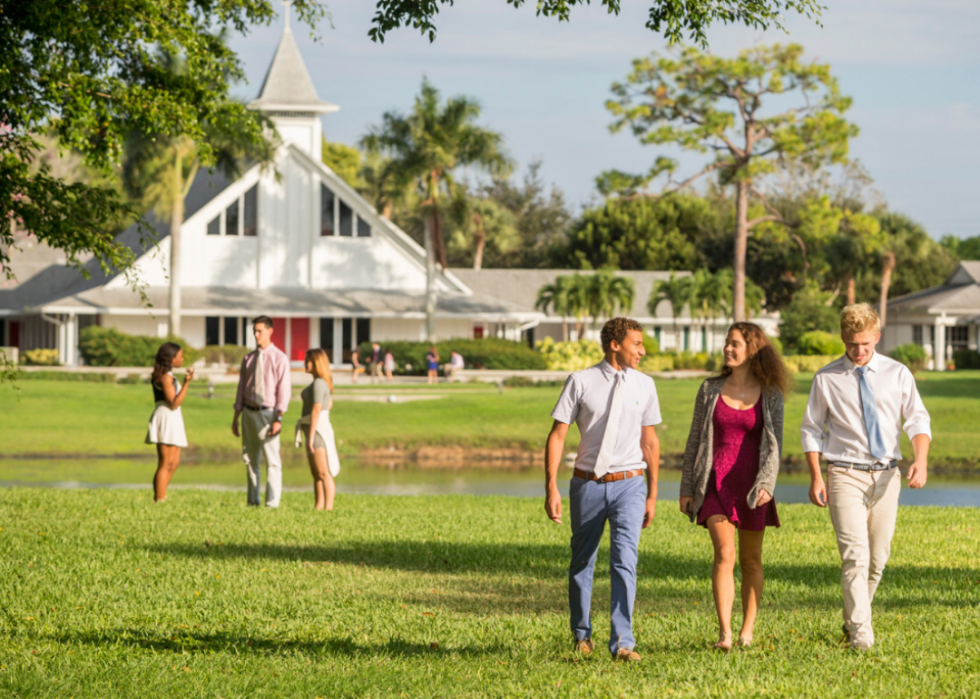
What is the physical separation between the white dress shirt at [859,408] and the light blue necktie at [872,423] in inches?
0.8

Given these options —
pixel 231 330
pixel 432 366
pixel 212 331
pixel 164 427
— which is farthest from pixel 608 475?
pixel 212 331

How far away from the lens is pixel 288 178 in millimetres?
44312

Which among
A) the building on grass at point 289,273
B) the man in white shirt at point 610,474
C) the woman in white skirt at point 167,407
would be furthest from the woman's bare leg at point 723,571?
the building on grass at point 289,273

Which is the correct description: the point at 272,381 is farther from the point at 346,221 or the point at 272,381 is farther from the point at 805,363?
the point at 805,363

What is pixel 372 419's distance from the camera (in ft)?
86.0

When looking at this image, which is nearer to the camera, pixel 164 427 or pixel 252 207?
pixel 164 427

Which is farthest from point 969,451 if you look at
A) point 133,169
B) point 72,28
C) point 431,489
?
point 133,169

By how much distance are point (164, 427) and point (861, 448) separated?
7704 mm

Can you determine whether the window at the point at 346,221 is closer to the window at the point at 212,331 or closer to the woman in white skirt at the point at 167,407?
the window at the point at 212,331

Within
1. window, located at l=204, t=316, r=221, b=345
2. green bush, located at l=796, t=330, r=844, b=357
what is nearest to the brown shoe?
window, located at l=204, t=316, r=221, b=345

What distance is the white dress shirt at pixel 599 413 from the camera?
5.82m

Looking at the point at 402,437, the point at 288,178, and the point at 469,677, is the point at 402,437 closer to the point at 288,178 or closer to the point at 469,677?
the point at 469,677

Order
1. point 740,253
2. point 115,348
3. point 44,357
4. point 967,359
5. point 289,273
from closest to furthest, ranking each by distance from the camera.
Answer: point 115,348 < point 44,357 < point 740,253 < point 289,273 < point 967,359

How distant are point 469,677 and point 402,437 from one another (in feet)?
60.2
